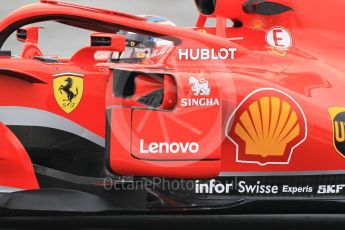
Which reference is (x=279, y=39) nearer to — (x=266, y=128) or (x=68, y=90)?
(x=266, y=128)

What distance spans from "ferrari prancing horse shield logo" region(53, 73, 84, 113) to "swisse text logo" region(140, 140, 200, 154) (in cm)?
61

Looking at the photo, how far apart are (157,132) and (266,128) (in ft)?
2.60

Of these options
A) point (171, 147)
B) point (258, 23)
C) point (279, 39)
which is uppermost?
point (258, 23)

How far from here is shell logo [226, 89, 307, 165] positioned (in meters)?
4.99

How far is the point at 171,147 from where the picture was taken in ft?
15.7

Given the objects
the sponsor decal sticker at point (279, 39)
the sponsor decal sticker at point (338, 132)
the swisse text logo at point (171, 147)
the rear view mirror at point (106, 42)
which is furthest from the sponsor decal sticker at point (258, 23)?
the swisse text logo at point (171, 147)

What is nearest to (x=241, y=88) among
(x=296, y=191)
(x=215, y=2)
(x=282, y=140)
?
(x=282, y=140)

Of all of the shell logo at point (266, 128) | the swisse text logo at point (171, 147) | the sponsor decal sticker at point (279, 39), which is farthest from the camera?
the sponsor decal sticker at point (279, 39)

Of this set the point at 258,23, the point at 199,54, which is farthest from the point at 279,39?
the point at 199,54

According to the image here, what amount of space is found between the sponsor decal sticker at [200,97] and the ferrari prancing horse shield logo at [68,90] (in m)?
0.75

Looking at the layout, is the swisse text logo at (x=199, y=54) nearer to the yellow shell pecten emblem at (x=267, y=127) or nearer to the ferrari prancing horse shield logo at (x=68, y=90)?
the yellow shell pecten emblem at (x=267, y=127)

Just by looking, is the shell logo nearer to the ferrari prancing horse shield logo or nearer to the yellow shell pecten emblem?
the yellow shell pecten emblem

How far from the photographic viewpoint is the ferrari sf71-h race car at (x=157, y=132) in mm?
4785

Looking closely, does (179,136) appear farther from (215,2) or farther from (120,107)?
(215,2)
